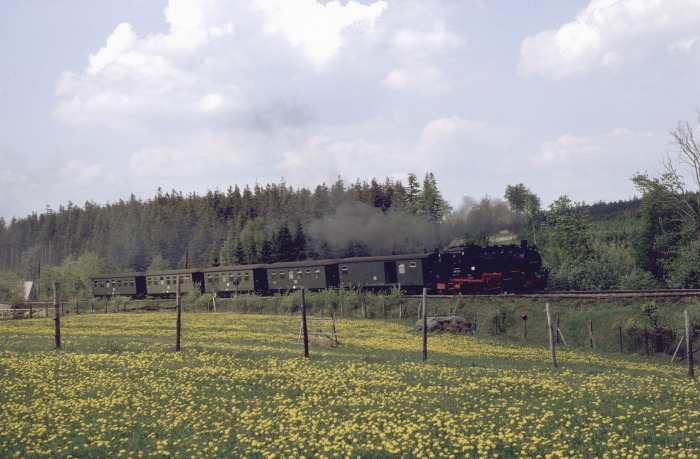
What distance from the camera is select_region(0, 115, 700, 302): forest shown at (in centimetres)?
6638

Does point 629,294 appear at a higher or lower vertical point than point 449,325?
higher

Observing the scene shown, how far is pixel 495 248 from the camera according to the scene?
54969mm

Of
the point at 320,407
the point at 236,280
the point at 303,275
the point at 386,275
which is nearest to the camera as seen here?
the point at 320,407

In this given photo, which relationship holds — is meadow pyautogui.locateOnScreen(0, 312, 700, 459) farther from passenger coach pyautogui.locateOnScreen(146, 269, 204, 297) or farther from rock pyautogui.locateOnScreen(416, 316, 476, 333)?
passenger coach pyautogui.locateOnScreen(146, 269, 204, 297)

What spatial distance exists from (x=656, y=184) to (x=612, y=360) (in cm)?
4186

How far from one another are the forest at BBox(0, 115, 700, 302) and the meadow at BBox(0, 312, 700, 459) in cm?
4225

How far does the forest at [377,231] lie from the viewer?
6638cm

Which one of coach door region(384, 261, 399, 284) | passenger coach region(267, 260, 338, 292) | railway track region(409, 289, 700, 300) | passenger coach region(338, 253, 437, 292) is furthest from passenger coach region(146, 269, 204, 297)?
railway track region(409, 289, 700, 300)

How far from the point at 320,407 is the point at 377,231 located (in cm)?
7430

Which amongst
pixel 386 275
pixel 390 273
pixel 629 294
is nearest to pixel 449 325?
pixel 629 294

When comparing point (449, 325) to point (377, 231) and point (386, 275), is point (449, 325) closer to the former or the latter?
point (386, 275)

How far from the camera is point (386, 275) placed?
62688mm

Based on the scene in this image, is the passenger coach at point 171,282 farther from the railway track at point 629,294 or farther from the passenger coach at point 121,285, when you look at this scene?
the railway track at point 629,294

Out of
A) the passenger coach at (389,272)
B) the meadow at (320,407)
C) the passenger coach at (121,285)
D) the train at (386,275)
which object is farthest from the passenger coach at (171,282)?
the meadow at (320,407)
